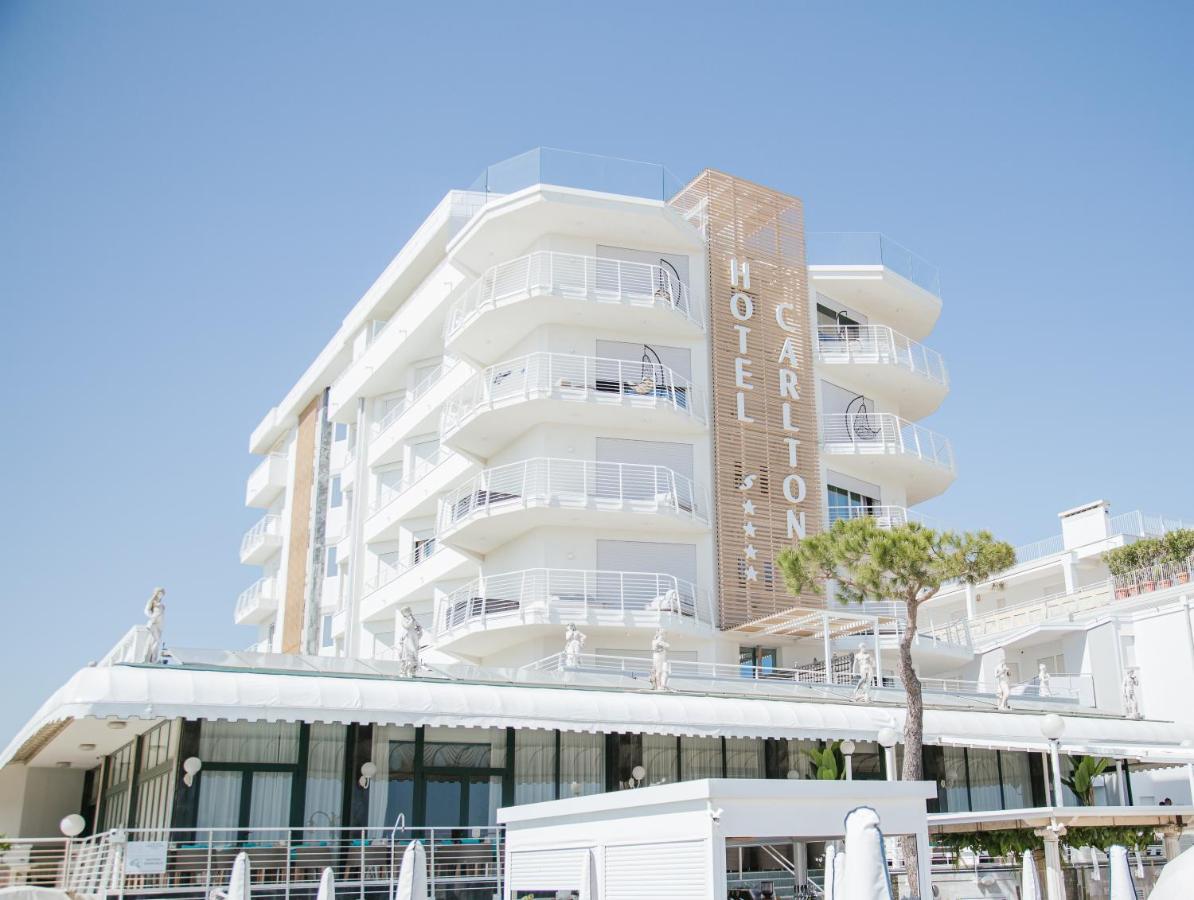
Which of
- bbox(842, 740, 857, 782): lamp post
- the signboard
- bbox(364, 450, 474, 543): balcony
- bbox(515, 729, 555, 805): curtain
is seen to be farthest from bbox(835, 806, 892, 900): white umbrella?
bbox(364, 450, 474, 543): balcony

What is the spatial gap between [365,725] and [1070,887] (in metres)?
13.4

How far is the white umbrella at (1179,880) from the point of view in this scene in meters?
8.77

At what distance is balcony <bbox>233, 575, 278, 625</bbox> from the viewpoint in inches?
2301

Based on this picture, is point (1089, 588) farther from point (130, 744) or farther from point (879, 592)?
point (130, 744)

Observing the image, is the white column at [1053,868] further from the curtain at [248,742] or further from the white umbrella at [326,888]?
the curtain at [248,742]

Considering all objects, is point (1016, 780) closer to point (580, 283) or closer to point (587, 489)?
point (587, 489)

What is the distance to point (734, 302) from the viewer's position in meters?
38.4

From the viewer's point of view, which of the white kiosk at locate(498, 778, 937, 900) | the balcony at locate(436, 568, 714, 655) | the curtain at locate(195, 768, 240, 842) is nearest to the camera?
the white kiosk at locate(498, 778, 937, 900)

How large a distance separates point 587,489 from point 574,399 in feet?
8.18

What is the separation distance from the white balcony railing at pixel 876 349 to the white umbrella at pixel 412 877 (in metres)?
25.5

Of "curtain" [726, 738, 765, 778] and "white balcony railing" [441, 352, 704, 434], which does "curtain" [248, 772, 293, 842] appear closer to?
"curtain" [726, 738, 765, 778]

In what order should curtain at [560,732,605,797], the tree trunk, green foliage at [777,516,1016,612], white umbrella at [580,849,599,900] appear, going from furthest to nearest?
curtain at [560,732,605,797], green foliage at [777,516,1016,612], the tree trunk, white umbrella at [580,849,599,900]

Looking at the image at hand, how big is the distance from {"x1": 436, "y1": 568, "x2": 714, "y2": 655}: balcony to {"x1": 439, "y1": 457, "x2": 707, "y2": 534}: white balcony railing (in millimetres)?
1864

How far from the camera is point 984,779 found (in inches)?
1215
